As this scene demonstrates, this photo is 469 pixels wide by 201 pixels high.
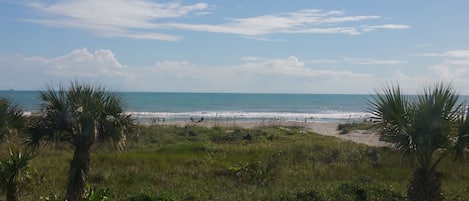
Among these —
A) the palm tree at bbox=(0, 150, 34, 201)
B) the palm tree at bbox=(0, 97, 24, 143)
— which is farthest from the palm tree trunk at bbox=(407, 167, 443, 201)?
the palm tree at bbox=(0, 97, 24, 143)

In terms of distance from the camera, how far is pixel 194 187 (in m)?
16.6

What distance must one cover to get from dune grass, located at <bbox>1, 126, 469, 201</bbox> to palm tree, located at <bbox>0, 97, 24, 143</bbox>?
4.77 feet

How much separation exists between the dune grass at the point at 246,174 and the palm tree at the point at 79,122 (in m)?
0.89

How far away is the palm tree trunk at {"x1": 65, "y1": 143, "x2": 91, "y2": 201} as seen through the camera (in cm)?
1105

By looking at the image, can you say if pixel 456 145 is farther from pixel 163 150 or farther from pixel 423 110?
pixel 163 150

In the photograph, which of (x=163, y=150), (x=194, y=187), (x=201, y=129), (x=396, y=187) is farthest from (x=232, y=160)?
(x=201, y=129)

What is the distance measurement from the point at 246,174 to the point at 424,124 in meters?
9.05

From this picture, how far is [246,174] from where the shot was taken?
61.3 ft

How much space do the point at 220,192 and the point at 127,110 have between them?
5414mm

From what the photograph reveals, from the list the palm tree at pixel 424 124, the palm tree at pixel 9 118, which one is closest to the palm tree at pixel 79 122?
the palm tree at pixel 9 118

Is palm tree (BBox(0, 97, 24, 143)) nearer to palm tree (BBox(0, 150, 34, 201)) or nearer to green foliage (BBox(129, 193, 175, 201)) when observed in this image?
palm tree (BBox(0, 150, 34, 201))

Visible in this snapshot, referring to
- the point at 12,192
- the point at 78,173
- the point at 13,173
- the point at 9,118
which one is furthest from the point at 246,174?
the point at 13,173

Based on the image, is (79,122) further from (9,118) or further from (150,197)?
(150,197)

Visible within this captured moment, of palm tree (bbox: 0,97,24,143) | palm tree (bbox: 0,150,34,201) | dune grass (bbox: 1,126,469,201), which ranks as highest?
palm tree (bbox: 0,97,24,143)
